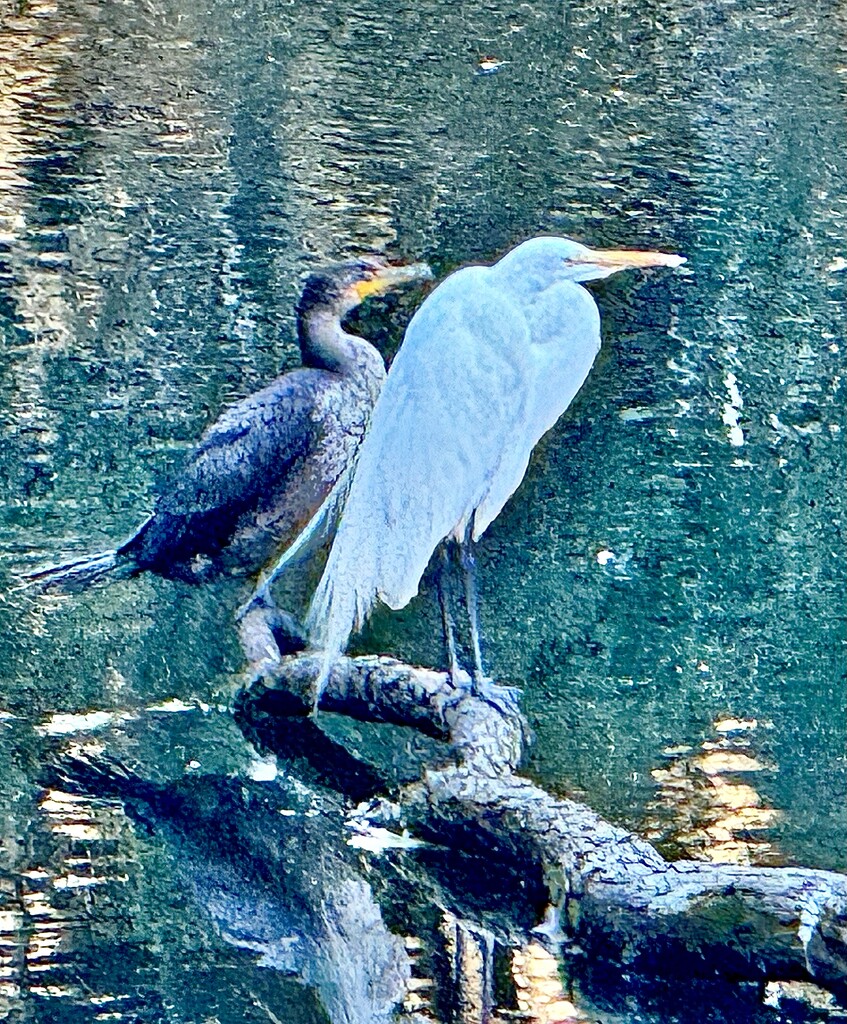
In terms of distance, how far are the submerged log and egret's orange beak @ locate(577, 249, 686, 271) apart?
484 millimetres

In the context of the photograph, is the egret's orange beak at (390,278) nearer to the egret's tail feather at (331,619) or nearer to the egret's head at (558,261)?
the egret's head at (558,261)

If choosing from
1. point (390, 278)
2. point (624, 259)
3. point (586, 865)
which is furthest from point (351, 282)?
point (586, 865)

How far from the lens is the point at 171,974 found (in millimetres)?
1109

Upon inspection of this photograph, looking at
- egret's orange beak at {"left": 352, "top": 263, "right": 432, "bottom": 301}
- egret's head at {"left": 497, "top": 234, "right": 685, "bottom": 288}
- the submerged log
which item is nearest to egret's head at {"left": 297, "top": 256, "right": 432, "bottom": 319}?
egret's orange beak at {"left": 352, "top": 263, "right": 432, "bottom": 301}

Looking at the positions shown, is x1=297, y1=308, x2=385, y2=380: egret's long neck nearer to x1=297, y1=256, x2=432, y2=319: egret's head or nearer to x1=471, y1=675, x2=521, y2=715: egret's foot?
x1=297, y1=256, x2=432, y2=319: egret's head

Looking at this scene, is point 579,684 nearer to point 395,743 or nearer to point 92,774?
point 395,743

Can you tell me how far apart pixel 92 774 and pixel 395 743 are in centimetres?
33

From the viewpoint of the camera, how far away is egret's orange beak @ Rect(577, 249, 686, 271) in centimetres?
114

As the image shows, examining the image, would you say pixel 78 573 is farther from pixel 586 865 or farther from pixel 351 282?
pixel 586 865

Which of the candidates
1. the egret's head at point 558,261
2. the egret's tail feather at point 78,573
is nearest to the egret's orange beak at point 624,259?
the egret's head at point 558,261

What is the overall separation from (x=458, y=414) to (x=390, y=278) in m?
0.18

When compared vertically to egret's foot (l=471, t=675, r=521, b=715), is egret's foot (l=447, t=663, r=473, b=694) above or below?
above

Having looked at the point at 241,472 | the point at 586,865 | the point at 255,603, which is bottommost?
the point at 586,865

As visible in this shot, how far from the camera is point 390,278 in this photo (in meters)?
1.15
